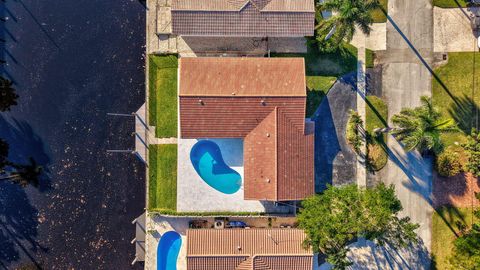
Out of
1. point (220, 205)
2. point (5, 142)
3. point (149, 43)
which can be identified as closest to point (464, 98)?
point (220, 205)

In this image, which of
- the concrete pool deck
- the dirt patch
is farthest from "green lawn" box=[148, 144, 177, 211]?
the dirt patch

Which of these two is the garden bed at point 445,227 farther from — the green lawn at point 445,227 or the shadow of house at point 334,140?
the shadow of house at point 334,140

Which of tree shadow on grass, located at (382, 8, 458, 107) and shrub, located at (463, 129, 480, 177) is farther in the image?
tree shadow on grass, located at (382, 8, 458, 107)

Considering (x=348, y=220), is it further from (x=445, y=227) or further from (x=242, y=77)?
(x=242, y=77)

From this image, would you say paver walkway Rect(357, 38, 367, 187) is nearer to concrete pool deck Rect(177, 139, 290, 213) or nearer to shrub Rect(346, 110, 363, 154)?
shrub Rect(346, 110, 363, 154)

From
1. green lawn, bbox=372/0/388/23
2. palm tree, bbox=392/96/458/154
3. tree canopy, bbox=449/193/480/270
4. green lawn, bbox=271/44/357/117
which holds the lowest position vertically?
tree canopy, bbox=449/193/480/270

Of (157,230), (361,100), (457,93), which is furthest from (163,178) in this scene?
(457,93)

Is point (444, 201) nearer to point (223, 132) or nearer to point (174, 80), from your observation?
point (223, 132)

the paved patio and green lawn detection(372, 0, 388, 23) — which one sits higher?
green lawn detection(372, 0, 388, 23)
